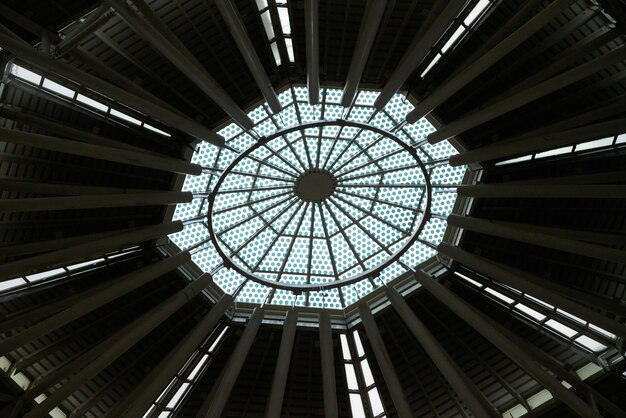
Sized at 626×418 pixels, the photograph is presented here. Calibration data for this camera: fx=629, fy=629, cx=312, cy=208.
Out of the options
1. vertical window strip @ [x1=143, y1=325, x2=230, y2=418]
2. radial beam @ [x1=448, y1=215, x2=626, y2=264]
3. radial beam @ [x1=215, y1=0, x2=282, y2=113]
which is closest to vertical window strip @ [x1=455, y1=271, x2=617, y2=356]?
radial beam @ [x1=448, y1=215, x2=626, y2=264]

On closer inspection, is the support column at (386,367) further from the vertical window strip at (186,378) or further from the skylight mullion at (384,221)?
the vertical window strip at (186,378)

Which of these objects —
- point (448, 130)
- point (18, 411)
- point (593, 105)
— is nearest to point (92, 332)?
point (18, 411)

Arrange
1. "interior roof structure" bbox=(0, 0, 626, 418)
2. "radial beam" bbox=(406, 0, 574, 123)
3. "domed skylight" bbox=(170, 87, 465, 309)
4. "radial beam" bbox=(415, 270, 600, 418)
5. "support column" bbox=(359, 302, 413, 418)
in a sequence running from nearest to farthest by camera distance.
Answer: "radial beam" bbox=(406, 0, 574, 123) → "interior roof structure" bbox=(0, 0, 626, 418) → "radial beam" bbox=(415, 270, 600, 418) → "support column" bbox=(359, 302, 413, 418) → "domed skylight" bbox=(170, 87, 465, 309)

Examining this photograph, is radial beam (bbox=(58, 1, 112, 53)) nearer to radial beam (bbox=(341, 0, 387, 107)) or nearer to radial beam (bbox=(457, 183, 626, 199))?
radial beam (bbox=(341, 0, 387, 107))

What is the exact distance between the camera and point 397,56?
18.2m

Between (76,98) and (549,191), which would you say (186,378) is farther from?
(549,191)

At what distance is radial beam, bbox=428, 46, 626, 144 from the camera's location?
1402 cm

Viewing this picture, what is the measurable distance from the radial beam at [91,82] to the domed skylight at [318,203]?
298 centimetres

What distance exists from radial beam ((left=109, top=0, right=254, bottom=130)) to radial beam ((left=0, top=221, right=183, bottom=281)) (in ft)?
12.9

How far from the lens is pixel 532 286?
16.4 meters

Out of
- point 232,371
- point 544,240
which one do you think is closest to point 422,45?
point 544,240

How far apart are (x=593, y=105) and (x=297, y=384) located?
12.5m

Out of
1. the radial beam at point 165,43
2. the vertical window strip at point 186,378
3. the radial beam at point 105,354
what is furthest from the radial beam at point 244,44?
the vertical window strip at point 186,378

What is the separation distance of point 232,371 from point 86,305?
434 centimetres
